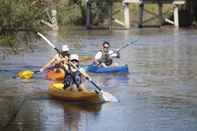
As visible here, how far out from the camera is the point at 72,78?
16.3 meters

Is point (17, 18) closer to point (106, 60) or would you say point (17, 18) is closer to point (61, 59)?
point (61, 59)

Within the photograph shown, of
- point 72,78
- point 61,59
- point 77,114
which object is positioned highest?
point 61,59

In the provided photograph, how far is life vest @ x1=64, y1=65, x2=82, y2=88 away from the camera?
1622 centimetres

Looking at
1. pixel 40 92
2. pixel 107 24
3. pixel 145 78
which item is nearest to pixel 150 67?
pixel 145 78

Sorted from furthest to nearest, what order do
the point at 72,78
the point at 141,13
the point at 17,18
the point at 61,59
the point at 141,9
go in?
1. the point at 141,13
2. the point at 141,9
3. the point at 61,59
4. the point at 72,78
5. the point at 17,18

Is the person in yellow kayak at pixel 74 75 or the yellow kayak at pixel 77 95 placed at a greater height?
the person in yellow kayak at pixel 74 75

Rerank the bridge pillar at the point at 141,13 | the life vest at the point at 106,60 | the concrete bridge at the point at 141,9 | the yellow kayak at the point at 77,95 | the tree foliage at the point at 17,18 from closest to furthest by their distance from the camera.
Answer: the tree foliage at the point at 17,18
the yellow kayak at the point at 77,95
the life vest at the point at 106,60
the concrete bridge at the point at 141,9
the bridge pillar at the point at 141,13

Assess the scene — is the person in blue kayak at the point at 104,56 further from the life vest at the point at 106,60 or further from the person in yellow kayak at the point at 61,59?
the person in yellow kayak at the point at 61,59

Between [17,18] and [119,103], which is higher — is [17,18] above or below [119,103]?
above

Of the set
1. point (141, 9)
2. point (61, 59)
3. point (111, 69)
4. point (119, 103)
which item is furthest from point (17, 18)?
point (141, 9)

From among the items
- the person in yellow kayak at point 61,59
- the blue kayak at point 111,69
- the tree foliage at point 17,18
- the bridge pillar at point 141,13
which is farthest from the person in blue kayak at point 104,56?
the bridge pillar at point 141,13

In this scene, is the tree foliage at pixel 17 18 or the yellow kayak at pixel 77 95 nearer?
the tree foliage at pixel 17 18

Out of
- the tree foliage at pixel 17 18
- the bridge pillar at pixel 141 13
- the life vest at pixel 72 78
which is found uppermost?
the tree foliage at pixel 17 18

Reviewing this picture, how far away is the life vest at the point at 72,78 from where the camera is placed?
16.2 meters
